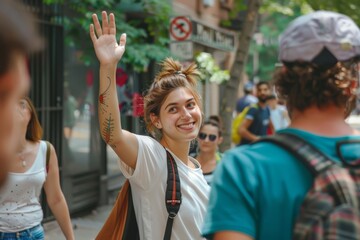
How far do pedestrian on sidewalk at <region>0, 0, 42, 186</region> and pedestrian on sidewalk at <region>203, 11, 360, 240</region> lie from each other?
31.8 inches

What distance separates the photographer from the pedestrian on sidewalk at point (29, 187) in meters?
4.45

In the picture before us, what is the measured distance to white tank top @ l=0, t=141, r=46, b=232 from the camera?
14.6 ft

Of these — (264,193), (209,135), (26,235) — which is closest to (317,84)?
(264,193)

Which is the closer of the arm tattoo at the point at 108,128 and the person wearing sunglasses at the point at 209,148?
the arm tattoo at the point at 108,128

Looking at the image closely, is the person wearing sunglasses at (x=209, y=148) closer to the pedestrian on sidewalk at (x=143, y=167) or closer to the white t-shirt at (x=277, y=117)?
the pedestrian on sidewalk at (x=143, y=167)

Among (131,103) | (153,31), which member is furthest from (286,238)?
(131,103)

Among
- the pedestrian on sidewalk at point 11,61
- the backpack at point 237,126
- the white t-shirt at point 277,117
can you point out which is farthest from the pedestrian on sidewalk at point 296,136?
the white t-shirt at point 277,117

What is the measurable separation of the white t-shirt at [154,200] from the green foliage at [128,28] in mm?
4870

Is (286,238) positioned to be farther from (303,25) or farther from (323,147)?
(303,25)

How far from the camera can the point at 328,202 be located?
6.57 ft

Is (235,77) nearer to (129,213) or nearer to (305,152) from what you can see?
(129,213)

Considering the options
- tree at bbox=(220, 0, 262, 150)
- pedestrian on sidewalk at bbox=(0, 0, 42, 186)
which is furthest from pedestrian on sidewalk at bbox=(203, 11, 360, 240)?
tree at bbox=(220, 0, 262, 150)

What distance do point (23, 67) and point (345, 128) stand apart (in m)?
1.14

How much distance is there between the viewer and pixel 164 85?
13.4 feet
